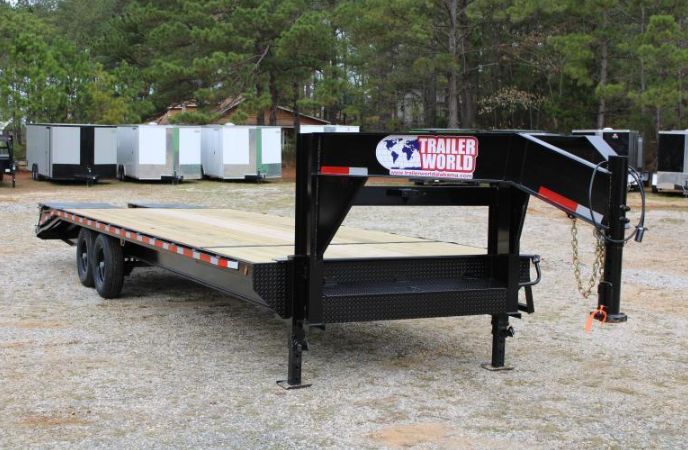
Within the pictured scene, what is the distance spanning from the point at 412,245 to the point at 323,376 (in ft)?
6.54

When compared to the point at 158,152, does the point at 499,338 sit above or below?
below

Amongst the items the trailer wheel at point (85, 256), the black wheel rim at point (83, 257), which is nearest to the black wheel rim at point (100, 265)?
the trailer wheel at point (85, 256)

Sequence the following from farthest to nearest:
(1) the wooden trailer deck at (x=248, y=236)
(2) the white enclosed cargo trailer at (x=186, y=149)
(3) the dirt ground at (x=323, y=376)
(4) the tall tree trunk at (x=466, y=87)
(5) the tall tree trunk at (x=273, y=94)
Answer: (5) the tall tree trunk at (x=273, y=94) < (4) the tall tree trunk at (x=466, y=87) < (2) the white enclosed cargo trailer at (x=186, y=149) < (1) the wooden trailer deck at (x=248, y=236) < (3) the dirt ground at (x=323, y=376)

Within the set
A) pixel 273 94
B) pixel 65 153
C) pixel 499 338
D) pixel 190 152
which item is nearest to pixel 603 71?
pixel 273 94

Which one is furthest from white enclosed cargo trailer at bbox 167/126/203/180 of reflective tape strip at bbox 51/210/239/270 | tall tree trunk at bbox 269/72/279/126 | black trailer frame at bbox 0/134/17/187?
reflective tape strip at bbox 51/210/239/270

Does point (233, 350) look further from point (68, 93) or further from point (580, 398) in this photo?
point (68, 93)

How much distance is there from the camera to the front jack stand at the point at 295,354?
20.7 feet

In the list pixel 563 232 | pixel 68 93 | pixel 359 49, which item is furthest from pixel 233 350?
pixel 359 49

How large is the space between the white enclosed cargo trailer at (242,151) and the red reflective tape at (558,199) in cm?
2741

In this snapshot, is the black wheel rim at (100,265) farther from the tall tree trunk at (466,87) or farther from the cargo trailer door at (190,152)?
the tall tree trunk at (466,87)

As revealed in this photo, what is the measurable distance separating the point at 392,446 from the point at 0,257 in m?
9.37

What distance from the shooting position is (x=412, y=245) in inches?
326

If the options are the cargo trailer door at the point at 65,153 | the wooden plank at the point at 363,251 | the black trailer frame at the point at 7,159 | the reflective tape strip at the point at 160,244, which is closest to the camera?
the reflective tape strip at the point at 160,244

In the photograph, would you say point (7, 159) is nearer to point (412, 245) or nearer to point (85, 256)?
point (85, 256)
